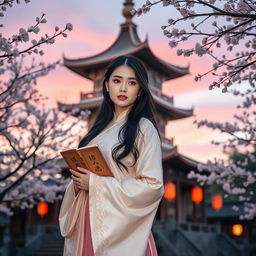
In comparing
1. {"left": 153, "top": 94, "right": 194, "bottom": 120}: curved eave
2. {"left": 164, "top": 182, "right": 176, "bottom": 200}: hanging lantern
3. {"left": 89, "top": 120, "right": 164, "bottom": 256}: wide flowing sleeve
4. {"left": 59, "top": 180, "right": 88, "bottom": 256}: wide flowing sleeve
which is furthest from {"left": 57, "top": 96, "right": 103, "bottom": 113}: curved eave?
{"left": 89, "top": 120, "right": 164, "bottom": 256}: wide flowing sleeve

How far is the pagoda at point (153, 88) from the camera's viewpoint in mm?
28067

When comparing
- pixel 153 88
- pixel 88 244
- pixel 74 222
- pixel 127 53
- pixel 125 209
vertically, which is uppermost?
pixel 127 53

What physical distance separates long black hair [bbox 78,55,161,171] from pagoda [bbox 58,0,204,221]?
22305mm

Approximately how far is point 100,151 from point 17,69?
345 inches

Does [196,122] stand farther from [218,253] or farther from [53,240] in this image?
[218,253]

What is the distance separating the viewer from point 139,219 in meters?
3.54

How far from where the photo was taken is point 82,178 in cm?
372

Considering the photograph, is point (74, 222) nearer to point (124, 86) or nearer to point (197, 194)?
point (124, 86)

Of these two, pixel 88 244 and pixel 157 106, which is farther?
pixel 157 106

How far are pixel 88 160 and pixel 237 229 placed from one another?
115 ft

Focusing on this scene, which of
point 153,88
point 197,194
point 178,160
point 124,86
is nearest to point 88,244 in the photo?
point 124,86

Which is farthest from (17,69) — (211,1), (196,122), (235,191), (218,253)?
(218,253)

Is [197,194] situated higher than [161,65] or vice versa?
[161,65]

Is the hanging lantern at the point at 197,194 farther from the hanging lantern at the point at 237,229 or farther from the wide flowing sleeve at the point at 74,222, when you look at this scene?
the wide flowing sleeve at the point at 74,222
